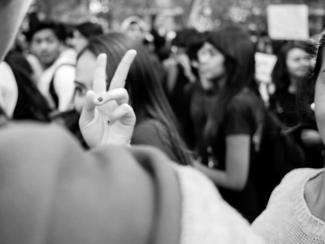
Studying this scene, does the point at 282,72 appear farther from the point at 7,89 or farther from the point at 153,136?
the point at 153,136

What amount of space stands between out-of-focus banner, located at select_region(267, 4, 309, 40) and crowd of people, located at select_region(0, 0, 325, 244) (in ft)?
3.84

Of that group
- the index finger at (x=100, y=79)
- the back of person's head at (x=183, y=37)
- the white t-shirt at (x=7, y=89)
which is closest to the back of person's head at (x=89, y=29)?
the back of person's head at (x=183, y=37)

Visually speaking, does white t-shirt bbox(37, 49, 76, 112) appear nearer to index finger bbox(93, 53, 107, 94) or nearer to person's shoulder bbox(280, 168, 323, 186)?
index finger bbox(93, 53, 107, 94)

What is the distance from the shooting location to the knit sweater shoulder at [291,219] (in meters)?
1.55

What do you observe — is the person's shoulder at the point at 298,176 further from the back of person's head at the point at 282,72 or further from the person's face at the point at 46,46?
the person's face at the point at 46,46

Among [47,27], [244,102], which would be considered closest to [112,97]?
[244,102]

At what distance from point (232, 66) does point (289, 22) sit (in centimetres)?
224

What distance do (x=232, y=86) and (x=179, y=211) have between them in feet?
9.72

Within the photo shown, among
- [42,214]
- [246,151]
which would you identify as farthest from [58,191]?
[246,151]

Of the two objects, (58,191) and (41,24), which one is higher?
(58,191)

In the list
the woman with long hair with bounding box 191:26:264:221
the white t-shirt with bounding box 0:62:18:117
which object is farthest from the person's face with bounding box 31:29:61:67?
the white t-shirt with bounding box 0:62:18:117

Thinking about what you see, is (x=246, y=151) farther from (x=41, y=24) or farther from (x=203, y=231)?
(x=41, y=24)

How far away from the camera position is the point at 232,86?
3588mm

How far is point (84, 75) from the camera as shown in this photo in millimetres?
2662
